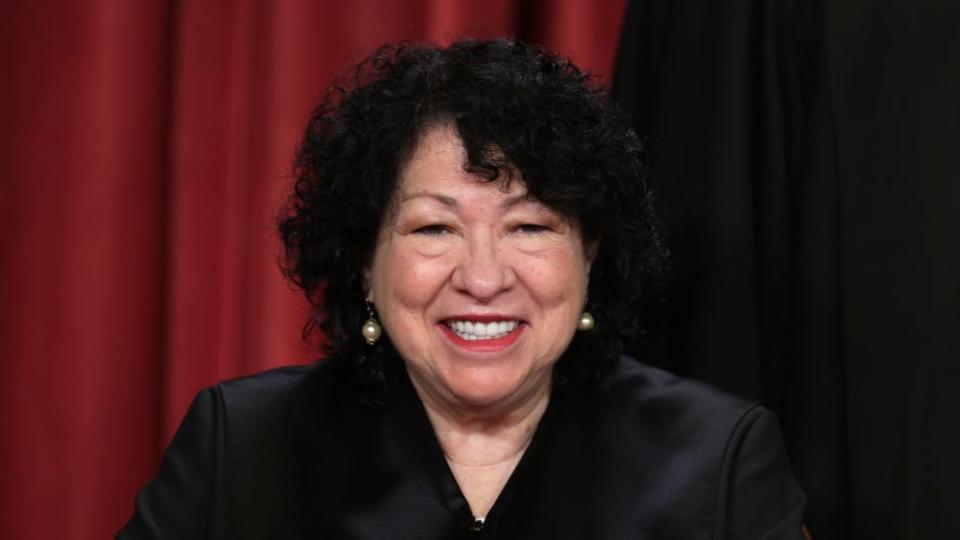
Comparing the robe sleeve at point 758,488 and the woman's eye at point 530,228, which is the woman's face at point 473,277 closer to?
the woman's eye at point 530,228

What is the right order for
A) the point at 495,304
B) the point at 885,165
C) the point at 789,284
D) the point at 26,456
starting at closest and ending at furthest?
the point at 495,304 → the point at 885,165 → the point at 789,284 → the point at 26,456

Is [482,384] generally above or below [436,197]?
below

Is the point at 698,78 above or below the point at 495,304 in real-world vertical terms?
above

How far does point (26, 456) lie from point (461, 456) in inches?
40.5

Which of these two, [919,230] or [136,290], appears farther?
[136,290]

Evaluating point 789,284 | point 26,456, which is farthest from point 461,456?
point 26,456

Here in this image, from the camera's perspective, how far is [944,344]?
5.22ft

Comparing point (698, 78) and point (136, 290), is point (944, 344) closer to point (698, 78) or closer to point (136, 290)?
point (698, 78)

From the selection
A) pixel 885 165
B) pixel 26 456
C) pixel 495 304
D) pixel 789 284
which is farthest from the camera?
pixel 26 456

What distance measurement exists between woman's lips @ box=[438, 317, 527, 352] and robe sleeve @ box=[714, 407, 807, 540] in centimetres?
34

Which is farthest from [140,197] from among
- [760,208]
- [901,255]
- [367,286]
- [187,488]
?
[901,255]

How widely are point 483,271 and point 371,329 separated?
0.92ft

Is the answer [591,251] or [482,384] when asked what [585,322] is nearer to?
[591,251]

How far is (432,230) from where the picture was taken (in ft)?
5.15
